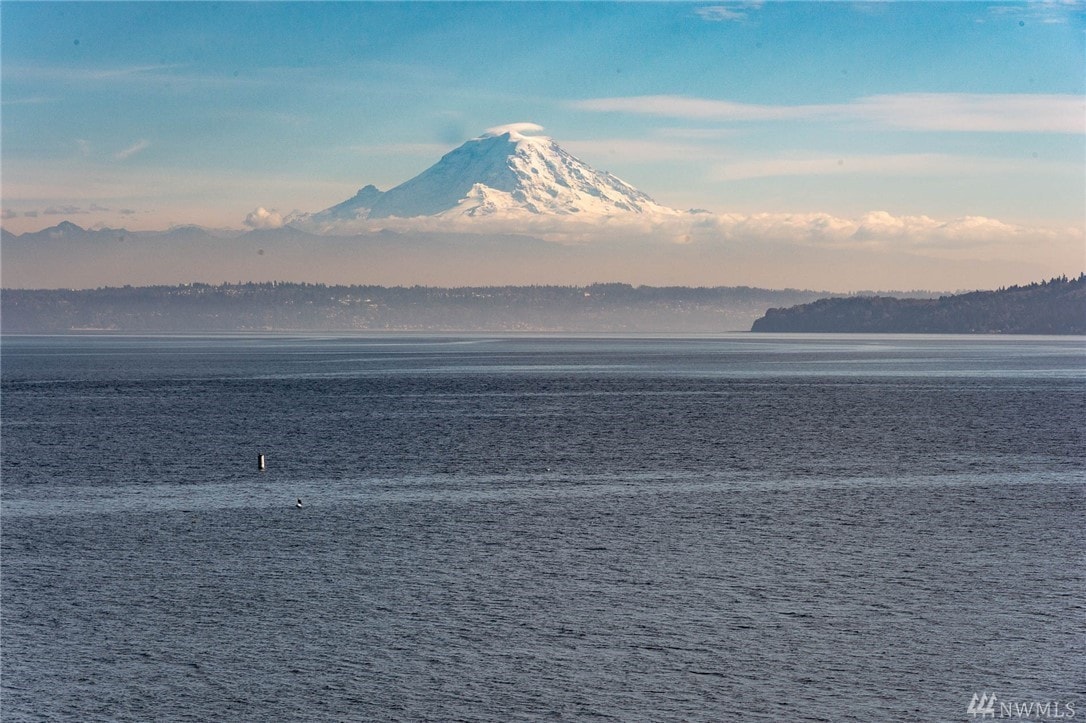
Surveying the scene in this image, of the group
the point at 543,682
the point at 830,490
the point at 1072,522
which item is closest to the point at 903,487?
the point at 830,490

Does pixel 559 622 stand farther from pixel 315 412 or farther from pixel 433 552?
pixel 315 412

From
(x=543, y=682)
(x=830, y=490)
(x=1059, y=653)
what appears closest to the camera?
(x=543, y=682)

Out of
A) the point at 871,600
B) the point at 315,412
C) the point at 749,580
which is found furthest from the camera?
the point at 315,412

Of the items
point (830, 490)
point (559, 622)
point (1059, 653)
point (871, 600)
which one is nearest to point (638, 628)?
point (559, 622)

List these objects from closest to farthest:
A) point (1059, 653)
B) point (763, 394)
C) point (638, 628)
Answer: point (1059, 653), point (638, 628), point (763, 394)

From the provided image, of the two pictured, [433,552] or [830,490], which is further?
[830,490]

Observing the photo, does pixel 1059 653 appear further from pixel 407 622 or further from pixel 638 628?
pixel 407 622
